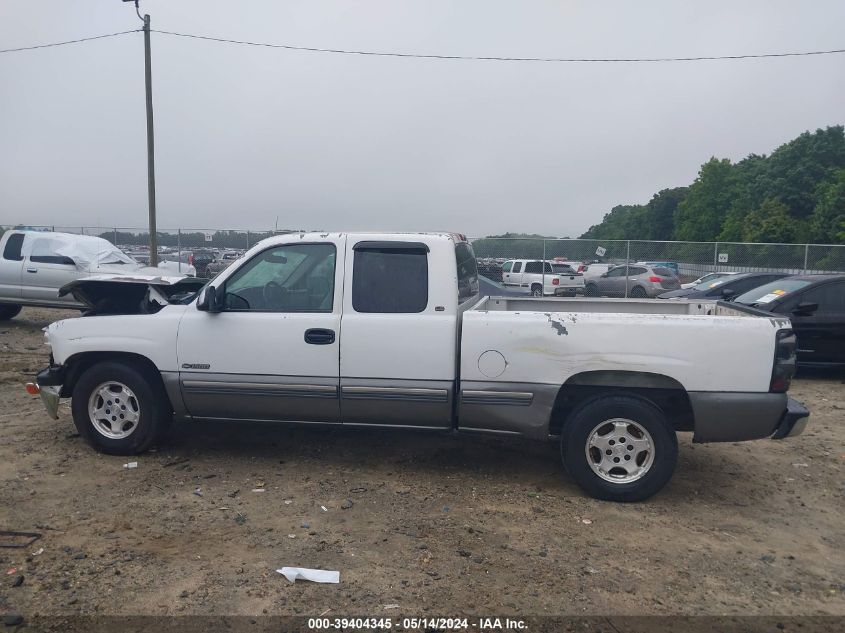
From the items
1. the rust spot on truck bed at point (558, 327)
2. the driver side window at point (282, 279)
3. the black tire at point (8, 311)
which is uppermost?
the driver side window at point (282, 279)

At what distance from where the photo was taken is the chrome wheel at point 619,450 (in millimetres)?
5086

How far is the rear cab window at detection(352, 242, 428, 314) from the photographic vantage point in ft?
17.7

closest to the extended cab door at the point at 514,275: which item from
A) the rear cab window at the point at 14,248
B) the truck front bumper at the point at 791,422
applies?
the rear cab window at the point at 14,248

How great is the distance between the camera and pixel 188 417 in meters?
5.79

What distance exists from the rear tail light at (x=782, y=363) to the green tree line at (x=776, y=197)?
5378 centimetres

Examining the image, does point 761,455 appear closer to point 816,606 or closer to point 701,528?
point 701,528

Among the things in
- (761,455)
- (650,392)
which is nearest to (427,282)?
(650,392)

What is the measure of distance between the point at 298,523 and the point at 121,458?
2.05 m

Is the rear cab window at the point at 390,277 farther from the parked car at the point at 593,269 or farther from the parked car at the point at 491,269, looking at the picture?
the parked car at the point at 593,269

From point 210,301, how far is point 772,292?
27.3 feet

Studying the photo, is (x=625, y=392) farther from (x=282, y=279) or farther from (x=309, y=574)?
(x=282, y=279)

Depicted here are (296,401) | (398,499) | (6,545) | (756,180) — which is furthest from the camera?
(756,180)

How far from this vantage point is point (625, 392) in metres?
5.14

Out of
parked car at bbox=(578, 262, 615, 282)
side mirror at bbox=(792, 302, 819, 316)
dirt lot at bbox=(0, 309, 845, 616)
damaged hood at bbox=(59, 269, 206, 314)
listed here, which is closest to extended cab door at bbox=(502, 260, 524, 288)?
parked car at bbox=(578, 262, 615, 282)
